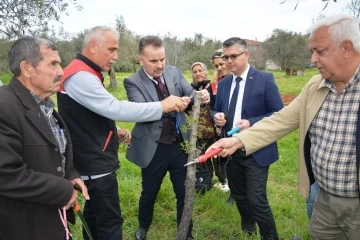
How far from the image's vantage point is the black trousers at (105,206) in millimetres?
3078

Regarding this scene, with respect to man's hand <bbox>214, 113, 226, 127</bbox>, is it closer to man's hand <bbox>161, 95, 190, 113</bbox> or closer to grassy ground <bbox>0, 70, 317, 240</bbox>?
man's hand <bbox>161, 95, 190, 113</bbox>

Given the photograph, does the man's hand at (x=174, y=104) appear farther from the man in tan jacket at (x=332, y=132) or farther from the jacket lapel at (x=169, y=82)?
the jacket lapel at (x=169, y=82)

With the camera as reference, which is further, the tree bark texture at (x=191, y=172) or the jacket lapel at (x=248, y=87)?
the jacket lapel at (x=248, y=87)

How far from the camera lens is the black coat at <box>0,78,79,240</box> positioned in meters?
2.01

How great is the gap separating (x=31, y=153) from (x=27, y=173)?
0.16m

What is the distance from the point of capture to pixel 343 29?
2436 millimetres

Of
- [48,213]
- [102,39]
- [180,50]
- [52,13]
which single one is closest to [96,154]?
[48,213]

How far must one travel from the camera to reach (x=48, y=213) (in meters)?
2.28

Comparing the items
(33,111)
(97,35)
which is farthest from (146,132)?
(33,111)

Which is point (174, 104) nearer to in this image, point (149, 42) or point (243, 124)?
point (243, 124)

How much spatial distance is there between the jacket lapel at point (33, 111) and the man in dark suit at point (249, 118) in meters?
1.97

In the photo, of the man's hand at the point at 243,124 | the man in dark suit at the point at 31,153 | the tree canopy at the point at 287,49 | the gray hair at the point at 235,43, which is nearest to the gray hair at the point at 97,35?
the man in dark suit at the point at 31,153

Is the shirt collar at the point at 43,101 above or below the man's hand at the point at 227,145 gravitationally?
above

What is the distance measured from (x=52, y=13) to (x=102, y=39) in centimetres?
328
